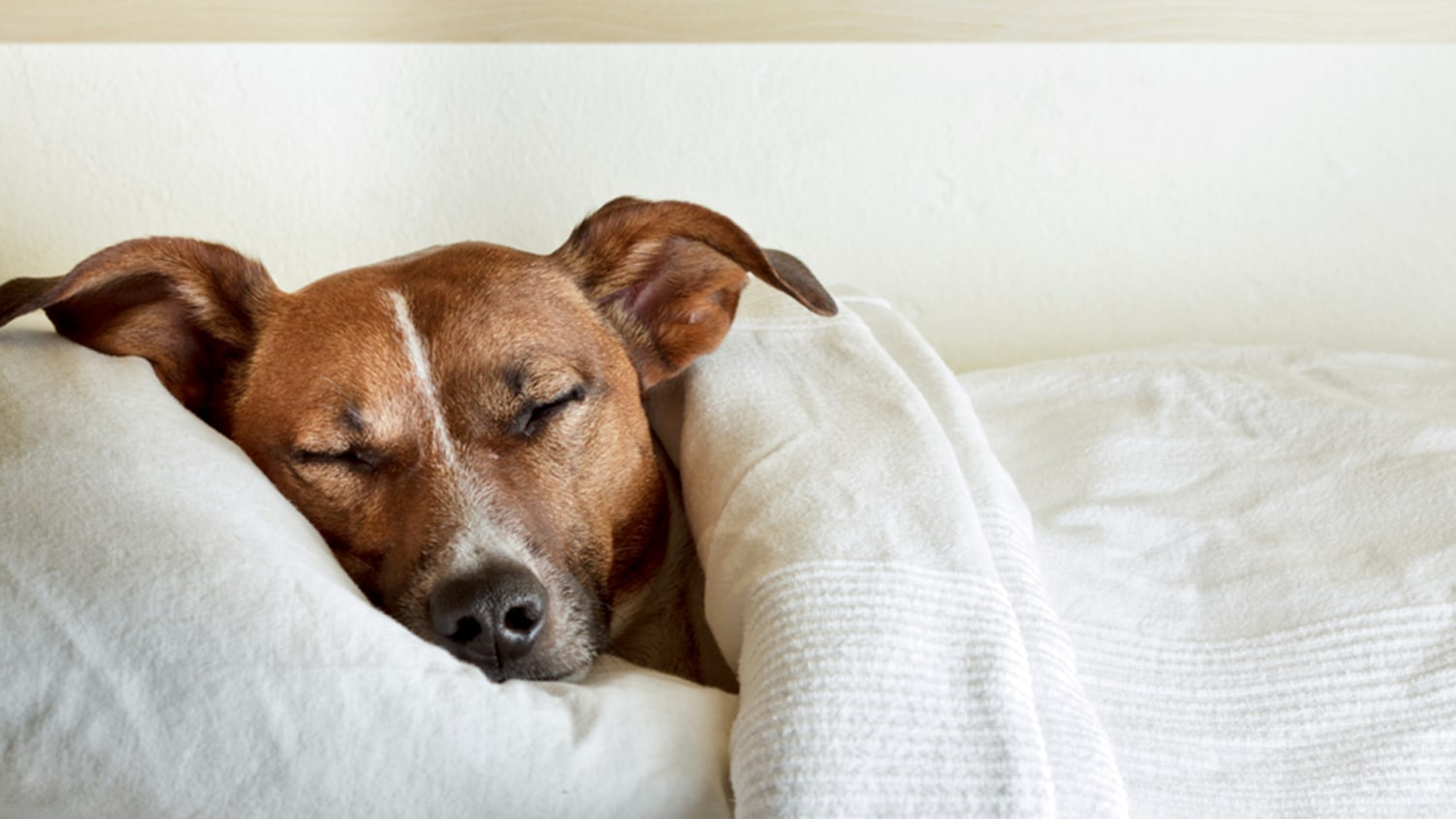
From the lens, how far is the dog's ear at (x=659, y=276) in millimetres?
1742

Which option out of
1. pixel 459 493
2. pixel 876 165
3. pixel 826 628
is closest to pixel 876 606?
pixel 826 628

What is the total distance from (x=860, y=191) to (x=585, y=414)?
1.04m

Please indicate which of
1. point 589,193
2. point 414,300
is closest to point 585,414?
point 414,300

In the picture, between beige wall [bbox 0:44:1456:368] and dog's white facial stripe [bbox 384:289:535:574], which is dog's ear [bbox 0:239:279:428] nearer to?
dog's white facial stripe [bbox 384:289:535:574]

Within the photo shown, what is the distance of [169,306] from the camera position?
1625mm

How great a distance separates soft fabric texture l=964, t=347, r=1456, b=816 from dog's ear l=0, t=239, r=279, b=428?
1.14 meters

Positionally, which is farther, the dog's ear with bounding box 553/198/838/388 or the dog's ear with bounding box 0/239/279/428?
the dog's ear with bounding box 553/198/838/388

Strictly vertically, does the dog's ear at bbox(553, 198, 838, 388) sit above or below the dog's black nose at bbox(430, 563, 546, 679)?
above

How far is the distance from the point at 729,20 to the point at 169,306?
1.17 m

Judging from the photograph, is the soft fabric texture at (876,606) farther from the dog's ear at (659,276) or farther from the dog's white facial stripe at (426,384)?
the dog's white facial stripe at (426,384)

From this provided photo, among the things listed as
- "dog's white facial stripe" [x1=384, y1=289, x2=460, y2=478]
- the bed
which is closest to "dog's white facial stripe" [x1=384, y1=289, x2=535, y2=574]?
"dog's white facial stripe" [x1=384, y1=289, x2=460, y2=478]

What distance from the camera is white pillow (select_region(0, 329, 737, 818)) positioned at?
1.04m

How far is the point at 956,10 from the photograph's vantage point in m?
2.36

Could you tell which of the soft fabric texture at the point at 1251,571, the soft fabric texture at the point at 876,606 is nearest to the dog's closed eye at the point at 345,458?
the soft fabric texture at the point at 876,606
